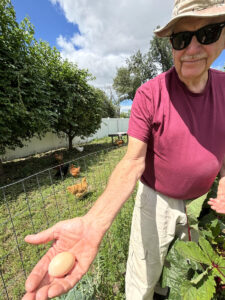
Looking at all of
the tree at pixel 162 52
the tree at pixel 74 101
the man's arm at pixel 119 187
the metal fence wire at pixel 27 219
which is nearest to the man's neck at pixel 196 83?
the man's arm at pixel 119 187

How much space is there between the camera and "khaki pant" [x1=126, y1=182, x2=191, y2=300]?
1405 millimetres

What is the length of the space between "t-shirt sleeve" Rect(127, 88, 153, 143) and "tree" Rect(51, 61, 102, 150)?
22.1 ft

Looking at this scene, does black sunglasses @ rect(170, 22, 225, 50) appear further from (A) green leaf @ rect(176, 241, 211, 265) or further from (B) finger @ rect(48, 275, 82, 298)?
(B) finger @ rect(48, 275, 82, 298)

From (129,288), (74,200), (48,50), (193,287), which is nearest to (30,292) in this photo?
(193,287)

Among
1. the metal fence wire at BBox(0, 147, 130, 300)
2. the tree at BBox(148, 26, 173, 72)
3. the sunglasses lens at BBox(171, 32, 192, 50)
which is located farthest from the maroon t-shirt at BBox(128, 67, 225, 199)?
the tree at BBox(148, 26, 173, 72)

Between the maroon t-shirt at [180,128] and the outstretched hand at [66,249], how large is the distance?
0.65m

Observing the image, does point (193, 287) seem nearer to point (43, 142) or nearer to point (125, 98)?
point (43, 142)

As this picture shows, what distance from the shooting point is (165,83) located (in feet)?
4.07

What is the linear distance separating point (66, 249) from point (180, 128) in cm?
100

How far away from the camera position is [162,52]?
2756 cm

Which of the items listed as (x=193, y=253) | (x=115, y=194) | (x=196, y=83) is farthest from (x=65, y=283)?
(x=196, y=83)

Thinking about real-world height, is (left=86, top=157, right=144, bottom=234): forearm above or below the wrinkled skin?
above

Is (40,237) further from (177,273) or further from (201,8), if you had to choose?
(201,8)

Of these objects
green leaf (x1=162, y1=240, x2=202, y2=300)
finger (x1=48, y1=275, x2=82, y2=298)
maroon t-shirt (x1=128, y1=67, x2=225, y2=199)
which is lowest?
green leaf (x1=162, y1=240, x2=202, y2=300)
